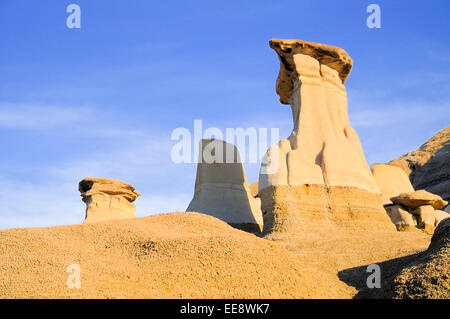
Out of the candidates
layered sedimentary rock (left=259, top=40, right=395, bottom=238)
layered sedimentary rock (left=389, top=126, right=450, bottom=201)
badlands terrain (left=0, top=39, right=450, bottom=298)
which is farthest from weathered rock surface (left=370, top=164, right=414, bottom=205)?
layered sedimentary rock (left=389, top=126, right=450, bottom=201)

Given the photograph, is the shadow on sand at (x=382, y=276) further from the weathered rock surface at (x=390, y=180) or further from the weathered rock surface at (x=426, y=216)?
the weathered rock surface at (x=390, y=180)

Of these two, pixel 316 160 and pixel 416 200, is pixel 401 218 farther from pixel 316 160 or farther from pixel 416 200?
pixel 316 160

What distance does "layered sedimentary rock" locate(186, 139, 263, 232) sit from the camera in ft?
55.2

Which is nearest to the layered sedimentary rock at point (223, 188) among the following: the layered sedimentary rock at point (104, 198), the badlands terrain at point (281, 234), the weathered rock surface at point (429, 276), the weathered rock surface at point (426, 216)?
the badlands terrain at point (281, 234)

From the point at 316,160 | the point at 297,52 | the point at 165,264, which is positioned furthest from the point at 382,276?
the point at 297,52

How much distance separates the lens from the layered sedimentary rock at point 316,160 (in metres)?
13.2

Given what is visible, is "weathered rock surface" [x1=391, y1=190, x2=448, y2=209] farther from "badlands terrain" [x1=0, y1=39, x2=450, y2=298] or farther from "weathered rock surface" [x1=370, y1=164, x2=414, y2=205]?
"weathered rock surface" [x1=370, y1=164, x2=414, y2=205]

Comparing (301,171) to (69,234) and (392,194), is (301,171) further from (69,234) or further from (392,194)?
(392,194)

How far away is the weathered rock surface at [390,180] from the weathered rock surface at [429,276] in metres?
14.2

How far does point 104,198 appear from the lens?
70.4 ft

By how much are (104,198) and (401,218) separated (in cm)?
1279

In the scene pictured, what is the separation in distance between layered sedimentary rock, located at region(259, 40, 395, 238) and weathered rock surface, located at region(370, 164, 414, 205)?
5952mm

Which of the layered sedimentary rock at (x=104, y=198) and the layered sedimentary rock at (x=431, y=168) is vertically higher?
the layered sedimentary rock at (x=431, y=168)
